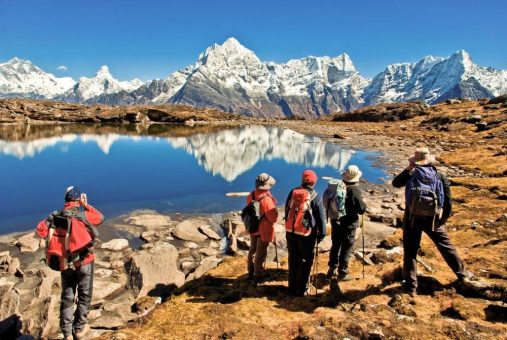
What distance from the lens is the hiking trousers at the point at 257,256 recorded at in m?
11.9

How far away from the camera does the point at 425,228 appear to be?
10078mm

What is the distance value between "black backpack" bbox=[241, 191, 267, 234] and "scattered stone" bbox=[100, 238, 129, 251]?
30.2 feet

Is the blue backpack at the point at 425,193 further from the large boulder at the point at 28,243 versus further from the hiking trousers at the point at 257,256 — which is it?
the large boulder at the point at 28,243

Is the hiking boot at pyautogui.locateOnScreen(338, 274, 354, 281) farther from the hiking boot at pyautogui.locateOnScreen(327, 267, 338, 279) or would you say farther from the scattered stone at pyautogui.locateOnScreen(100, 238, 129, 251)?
the scattered stone at pyautogui.locateOnScreen(100, 238, 129, 251)

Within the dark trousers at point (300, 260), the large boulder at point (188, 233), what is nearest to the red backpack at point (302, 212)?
the dark trousers at point (300, 260)

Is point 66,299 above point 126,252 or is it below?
above

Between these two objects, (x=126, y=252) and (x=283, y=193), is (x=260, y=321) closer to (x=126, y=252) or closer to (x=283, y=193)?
(x=126, y=252)

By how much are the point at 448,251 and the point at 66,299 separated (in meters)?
10.2

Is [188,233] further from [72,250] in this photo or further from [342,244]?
[72,250]

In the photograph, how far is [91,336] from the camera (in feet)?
34.7

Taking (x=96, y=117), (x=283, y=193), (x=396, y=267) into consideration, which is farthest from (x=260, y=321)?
(x=96, y=117)

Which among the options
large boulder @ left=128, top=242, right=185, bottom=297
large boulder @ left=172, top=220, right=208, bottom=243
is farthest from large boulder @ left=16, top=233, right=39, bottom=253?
large boulder @ left=172, top=220, right=208, bottom=243

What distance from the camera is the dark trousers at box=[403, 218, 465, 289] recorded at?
1009cm

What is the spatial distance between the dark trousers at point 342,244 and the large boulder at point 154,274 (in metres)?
5.77
